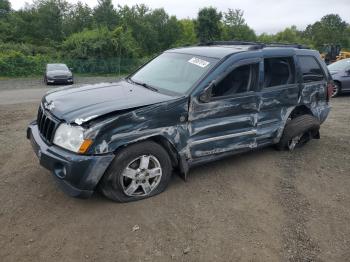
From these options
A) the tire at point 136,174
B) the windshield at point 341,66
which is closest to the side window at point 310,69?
the tire at point 136,174

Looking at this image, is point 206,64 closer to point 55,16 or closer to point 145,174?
point 145,174

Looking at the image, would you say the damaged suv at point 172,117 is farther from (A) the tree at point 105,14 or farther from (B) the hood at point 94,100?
(A) the tree at point 105,14

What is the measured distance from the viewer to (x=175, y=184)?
4539 mm

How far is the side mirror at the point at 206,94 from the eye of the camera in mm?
4266

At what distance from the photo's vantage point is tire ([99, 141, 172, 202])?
3799 millimetres

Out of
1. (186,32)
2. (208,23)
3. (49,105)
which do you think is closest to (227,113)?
(49,105)

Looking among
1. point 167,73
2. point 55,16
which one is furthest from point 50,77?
point 55,16

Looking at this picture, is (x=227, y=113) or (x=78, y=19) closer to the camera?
(x=227, y=113)

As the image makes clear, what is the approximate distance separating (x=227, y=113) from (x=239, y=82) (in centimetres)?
48

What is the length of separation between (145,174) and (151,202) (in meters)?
0.33

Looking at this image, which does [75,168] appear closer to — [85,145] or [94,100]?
[85,145]

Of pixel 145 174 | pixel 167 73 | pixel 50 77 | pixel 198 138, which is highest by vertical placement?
pixel 167 73

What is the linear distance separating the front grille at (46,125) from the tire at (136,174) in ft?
2.47

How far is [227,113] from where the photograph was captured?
181 inches
